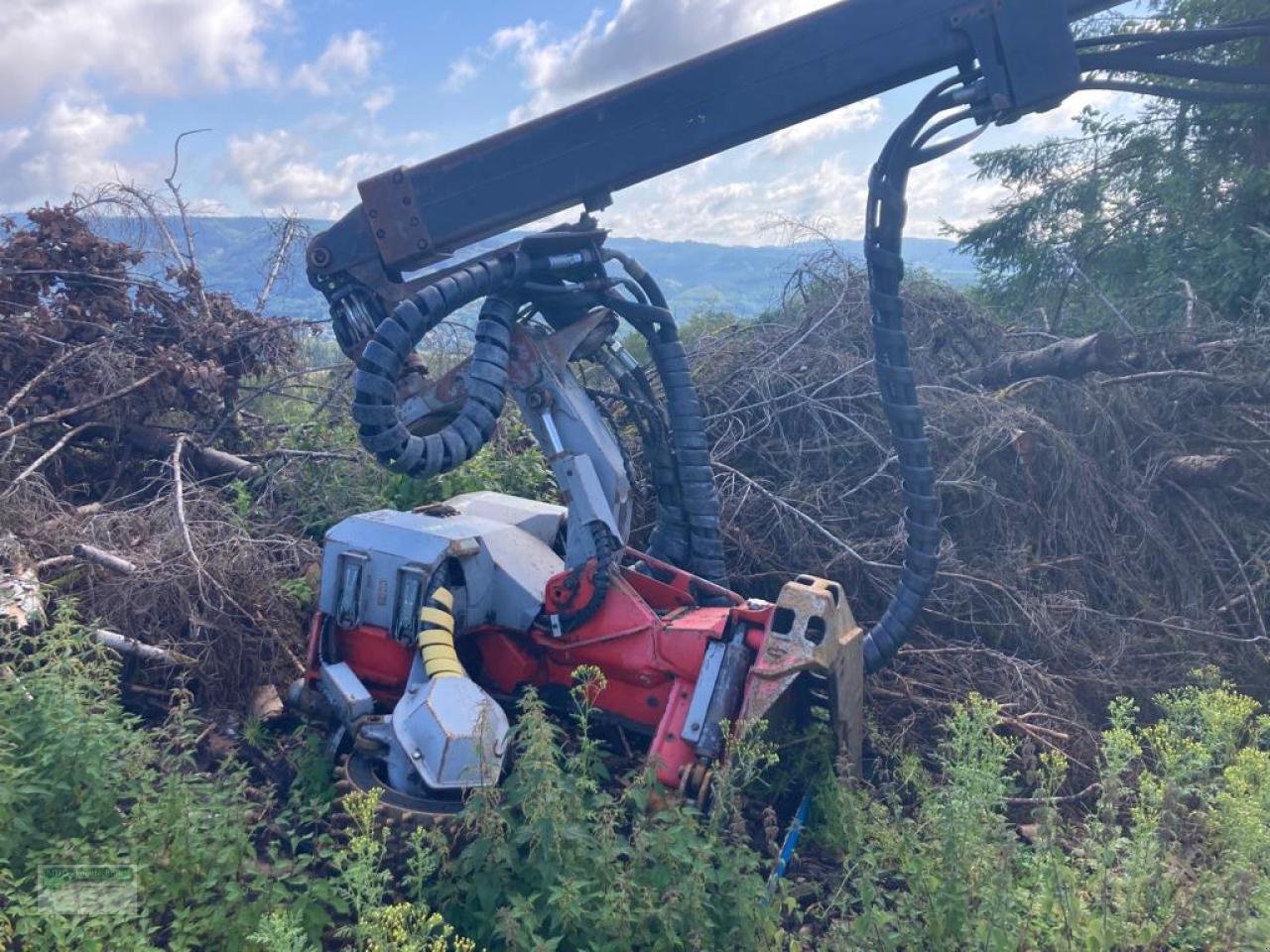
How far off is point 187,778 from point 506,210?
2584mm

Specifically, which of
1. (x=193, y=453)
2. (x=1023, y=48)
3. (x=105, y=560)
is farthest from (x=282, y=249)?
(x=1023, y=48)

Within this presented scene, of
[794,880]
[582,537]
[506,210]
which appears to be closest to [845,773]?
[794,880]

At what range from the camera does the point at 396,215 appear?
3.98 metres

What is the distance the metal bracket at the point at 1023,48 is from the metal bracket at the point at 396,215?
2321mm

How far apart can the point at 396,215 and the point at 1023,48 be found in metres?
2.65

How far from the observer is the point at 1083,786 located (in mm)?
4414

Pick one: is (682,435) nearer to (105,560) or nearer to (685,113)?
(685,113)

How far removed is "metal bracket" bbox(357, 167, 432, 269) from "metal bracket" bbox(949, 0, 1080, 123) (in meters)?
2.32

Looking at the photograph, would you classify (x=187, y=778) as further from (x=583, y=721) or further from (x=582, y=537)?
(x=582, y=537)

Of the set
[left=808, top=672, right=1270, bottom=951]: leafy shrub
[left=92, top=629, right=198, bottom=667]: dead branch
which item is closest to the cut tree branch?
[left=808, top=672, right=1270, bottom=951]: leafy shrub

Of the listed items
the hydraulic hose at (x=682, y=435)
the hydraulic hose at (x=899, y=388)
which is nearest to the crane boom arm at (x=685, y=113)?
the hydraulic hose at (x=899, y=388)

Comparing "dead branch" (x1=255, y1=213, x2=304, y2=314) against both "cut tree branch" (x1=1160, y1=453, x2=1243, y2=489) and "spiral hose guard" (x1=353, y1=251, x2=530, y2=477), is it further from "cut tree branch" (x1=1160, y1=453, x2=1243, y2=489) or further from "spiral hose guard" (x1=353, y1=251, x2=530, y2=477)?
"cut tree branch" (x1=1160, y1=453, x2=1243, y2=489)

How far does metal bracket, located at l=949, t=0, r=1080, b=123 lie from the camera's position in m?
3.49

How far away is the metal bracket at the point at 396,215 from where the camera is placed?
397cm
